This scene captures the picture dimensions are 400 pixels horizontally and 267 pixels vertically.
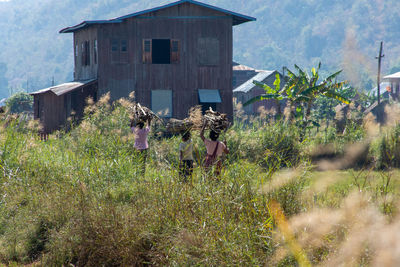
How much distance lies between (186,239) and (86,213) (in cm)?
159

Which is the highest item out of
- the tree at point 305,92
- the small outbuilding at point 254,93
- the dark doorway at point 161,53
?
the dark doorway at point 161,53

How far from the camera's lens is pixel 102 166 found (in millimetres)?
8391

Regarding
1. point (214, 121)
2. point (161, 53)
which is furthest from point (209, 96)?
point (214, 121)

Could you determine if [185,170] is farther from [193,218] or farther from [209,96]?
[209,96]

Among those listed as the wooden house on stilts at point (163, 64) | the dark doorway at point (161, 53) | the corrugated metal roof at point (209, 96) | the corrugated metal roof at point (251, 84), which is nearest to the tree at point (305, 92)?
the corrugated metal roof at point (209, 96)

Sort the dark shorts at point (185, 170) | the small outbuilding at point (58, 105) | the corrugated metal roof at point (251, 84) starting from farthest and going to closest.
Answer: the corrugated metal roof at point (251, 84)
the small outbuilding at point (58, 105)
the dark shorts at point (185, 170)

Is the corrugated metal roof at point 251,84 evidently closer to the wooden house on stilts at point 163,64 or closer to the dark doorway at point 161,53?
the dark doorway at point 161,53

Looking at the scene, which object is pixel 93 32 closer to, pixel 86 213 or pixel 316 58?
pixel 86 213

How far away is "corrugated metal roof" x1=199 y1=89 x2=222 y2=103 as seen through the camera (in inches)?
954

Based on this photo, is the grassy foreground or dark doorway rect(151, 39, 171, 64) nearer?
the grassy foreground

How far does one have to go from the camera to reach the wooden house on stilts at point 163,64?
24234 mm

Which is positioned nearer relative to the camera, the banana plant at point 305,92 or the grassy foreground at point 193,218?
the grassy foreground at point 193,218

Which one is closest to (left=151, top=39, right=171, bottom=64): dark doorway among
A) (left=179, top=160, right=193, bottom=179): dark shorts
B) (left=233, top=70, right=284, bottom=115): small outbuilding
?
(left=233, top=70, right=284, bottom=115): small outbuilding

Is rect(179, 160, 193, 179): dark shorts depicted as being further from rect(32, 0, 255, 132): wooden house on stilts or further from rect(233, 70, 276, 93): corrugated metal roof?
A: rect(233, 70, 276, 93): corrugated metal roof
